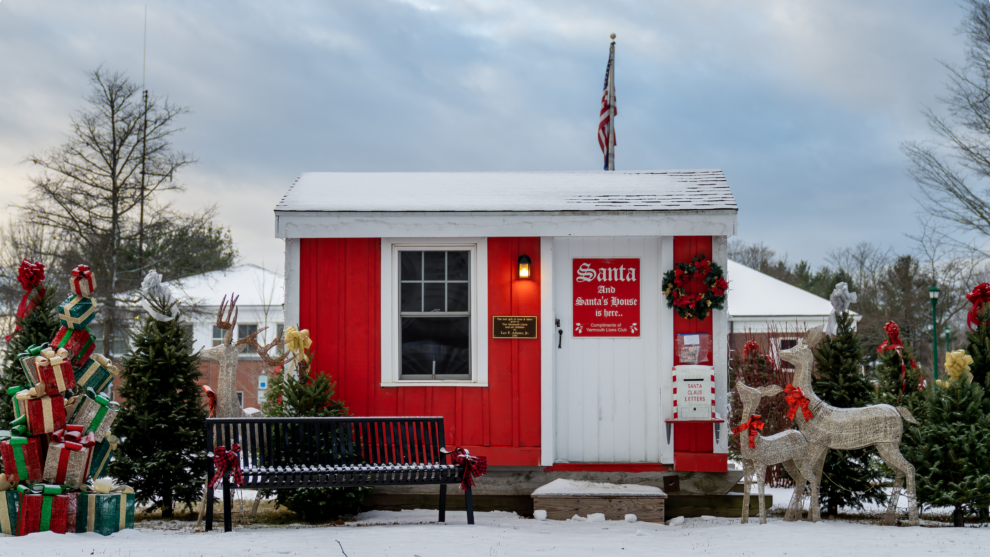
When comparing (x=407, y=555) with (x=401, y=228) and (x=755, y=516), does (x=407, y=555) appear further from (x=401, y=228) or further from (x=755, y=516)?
(x=755, y=516)

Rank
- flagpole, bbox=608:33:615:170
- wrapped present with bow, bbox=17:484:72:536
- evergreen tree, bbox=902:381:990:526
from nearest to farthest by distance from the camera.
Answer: wrapped present with bow, bbox=17:484:72:536 < evergreen tree, bbox=902:381:990:526 < flagpole, bbox=608:33:615:170

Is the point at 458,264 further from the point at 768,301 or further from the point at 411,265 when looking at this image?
the point at 768,301

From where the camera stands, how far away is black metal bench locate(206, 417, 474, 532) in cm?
681

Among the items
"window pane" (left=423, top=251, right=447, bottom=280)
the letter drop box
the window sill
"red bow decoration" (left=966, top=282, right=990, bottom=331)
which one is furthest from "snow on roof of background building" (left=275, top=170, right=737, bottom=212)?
"red bow decoration" (left=966, top=282, right=990, bottom=331)

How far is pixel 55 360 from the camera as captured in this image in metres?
6.39

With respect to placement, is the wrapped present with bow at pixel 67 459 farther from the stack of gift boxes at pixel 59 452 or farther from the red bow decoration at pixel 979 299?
the red bow decoration at pixel 979 299

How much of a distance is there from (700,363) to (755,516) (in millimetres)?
1715

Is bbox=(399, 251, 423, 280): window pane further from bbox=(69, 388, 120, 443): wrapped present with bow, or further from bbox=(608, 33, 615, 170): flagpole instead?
bbox=(608, 33, 615, 170): flagpole

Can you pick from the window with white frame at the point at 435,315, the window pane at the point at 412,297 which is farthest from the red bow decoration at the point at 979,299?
the window pane at the point at 412,297

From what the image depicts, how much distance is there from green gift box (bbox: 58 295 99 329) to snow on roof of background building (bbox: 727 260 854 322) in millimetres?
22588

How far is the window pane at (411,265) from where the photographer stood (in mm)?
8445

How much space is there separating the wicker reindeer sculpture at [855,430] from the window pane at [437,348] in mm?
3364

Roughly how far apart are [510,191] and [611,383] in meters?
2.44

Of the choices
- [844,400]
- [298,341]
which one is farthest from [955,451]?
[298,341]
